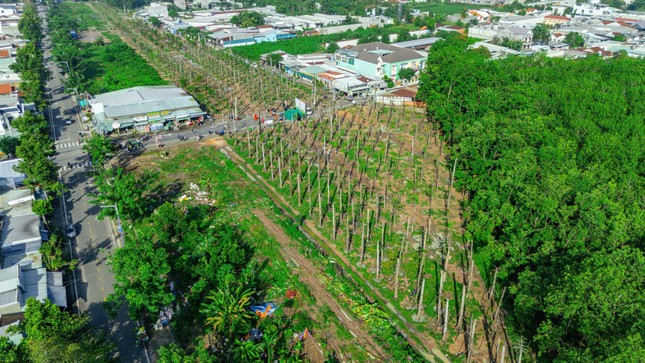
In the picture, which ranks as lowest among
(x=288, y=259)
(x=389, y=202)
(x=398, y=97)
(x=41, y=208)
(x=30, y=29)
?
(x=288, y=259)

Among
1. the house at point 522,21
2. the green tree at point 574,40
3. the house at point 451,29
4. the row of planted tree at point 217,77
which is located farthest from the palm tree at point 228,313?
the house at point 522,21

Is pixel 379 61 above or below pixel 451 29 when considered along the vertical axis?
below

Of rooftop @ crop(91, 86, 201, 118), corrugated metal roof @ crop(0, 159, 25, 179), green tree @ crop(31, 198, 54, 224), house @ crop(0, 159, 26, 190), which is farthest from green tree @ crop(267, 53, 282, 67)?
green tree @ crop(31, 198, 54, 224)

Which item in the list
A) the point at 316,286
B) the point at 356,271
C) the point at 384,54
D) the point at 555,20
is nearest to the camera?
the point at 316,286

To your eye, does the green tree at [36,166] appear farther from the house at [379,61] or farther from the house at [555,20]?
the house at [555,20]

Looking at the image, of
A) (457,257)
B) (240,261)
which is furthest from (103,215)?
(457,257)

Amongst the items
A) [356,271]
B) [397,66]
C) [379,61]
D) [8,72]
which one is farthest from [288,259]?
[8,72]

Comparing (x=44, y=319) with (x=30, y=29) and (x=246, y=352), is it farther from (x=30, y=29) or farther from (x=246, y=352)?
(x=30, y=29)

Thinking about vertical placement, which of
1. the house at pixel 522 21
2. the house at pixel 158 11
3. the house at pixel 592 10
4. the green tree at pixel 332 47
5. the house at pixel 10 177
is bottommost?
the house at pixel 10 177
